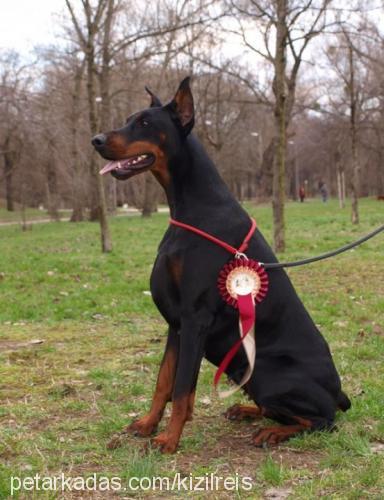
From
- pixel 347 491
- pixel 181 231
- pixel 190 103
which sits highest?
pixel 190 103

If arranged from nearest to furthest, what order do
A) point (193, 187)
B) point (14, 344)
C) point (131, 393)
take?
point (193, 187) → point (131, 393) → point (14, 344)

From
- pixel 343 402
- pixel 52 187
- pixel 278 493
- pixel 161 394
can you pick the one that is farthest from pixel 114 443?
pixel 52 187

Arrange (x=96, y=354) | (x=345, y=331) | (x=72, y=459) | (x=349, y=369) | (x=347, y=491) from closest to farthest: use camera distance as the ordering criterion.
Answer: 1. (x=347, y=491)
2. (x=72, y=459)
3. (x=349, y=369)
4. (x=96, y=354)
5. (x=345, y=331)

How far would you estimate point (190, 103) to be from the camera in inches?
135

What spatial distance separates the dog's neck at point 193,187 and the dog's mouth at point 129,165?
6.4 inches

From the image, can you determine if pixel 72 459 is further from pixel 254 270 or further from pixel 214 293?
pixel 254 270

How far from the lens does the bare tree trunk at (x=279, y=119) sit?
12.8 m

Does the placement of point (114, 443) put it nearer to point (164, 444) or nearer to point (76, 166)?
point (164, 444)

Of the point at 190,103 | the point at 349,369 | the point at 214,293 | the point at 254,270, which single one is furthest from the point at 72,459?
the point at 349,369

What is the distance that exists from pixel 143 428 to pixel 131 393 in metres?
0.92

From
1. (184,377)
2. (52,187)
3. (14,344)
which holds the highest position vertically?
(52,187)

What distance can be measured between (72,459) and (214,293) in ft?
3.98

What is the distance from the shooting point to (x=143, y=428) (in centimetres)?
362

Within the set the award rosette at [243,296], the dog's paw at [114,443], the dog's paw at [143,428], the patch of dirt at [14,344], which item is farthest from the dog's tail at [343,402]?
the patch of dirt at [14,344]
